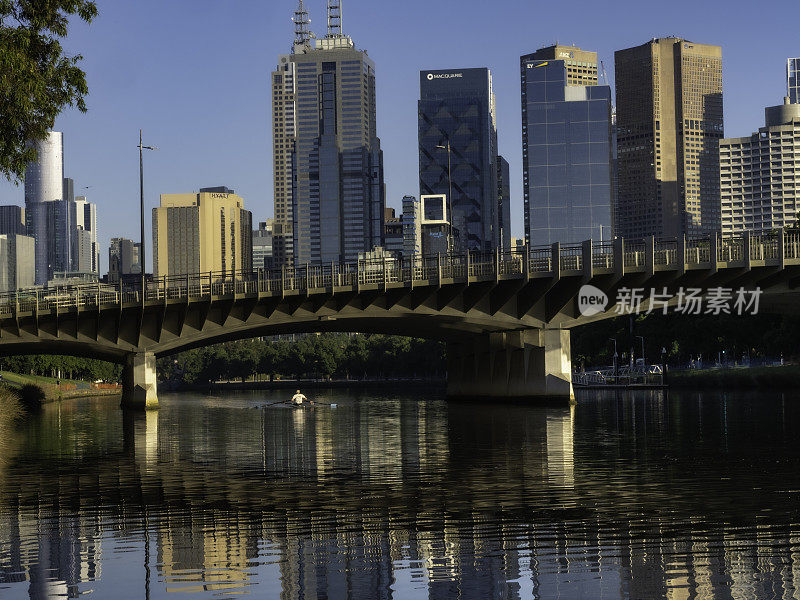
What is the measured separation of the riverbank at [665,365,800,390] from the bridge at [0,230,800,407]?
107 ft

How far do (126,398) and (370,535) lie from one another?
67549 millimetres

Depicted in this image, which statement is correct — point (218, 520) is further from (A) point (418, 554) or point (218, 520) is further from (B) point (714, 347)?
(B) point (714, 347)

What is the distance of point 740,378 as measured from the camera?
380ft

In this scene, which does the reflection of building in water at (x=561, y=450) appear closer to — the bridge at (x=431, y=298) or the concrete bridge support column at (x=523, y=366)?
the concrete bridge support column at (x=523, y=366)

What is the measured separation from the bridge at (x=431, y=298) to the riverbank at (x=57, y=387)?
126 feet

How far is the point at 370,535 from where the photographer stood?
60.4ft

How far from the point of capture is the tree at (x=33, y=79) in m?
34.3

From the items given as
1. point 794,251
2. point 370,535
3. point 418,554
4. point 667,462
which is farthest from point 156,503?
point 794,251

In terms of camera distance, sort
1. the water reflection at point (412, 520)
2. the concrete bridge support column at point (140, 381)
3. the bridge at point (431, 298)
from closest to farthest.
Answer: the water reflection at point (412, 520) → the bridge at point (431, 298) → the concrete bridge support column at point (140, 381)

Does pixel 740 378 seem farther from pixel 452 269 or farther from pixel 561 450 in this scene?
pixel 561 450

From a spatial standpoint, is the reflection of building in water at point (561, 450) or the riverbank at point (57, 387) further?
the riverbank at point (57, 387)

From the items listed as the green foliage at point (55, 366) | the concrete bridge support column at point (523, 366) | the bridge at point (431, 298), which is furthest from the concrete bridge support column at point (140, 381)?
the green foliage at point (55, 366)

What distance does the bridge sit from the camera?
7119 cm

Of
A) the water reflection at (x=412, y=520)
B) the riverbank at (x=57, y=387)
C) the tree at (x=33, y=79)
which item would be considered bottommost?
the riverbank at (x=57, y=387)
